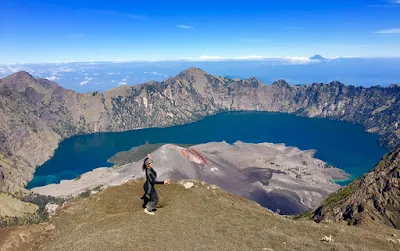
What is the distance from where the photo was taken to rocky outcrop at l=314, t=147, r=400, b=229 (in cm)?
8231

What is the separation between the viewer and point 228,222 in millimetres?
30625

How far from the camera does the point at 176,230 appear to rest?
27.5 metres

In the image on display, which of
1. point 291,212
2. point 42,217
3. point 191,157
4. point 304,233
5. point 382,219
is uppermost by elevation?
point 304,233

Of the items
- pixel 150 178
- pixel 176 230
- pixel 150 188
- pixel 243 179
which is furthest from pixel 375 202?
pixel 243 179

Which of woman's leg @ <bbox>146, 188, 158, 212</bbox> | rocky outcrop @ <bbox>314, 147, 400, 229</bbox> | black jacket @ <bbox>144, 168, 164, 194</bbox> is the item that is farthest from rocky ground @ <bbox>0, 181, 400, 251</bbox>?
rocky outcrop @ <bbox>314, 147, 400, 229</bbox>

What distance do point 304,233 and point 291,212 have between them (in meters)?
124

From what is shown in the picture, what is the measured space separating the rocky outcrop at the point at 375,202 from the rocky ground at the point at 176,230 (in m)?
54.2

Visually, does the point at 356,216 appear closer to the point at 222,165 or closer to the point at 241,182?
the point at 241,182

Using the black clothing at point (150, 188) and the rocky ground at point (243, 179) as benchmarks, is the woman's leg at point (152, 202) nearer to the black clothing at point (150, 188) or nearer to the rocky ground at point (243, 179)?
the black clothing at point (150, 188)

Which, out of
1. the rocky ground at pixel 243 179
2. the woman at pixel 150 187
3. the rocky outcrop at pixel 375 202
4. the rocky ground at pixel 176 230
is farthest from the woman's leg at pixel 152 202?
the rocky ground at pixel 243 179

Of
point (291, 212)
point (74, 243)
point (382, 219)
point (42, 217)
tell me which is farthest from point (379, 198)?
point (42, 217)

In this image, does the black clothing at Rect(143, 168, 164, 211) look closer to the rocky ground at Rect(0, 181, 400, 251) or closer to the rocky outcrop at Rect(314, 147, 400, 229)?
the rocky ground at Rect(0, 181, 400, 251)

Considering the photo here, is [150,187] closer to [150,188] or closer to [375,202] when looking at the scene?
[150,188]

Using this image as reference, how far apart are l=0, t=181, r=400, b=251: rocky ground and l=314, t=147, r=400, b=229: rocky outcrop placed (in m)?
54.2
